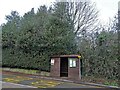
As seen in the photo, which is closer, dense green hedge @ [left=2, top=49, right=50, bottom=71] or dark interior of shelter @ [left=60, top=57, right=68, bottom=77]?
dark interior of shelter @ [left=60, top=57, right=68, bottom=77]

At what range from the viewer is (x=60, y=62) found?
50.8ft

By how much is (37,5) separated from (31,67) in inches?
334

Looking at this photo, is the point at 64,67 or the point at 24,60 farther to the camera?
the point at 24,60

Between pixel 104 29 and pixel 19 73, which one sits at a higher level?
pixel 104 29

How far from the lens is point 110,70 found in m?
13.9

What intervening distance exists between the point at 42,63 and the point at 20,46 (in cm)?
244

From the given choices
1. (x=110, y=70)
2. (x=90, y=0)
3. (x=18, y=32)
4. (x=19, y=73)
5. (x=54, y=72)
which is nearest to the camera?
(x=110, y=70)

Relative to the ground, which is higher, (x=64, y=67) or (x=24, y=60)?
(x=24, y=60)

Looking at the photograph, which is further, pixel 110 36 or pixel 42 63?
pixel 42 63

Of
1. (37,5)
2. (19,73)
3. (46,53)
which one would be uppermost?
(37,5)

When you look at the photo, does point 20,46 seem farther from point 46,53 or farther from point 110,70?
point 110,70

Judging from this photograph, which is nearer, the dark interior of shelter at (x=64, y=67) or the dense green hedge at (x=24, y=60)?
the dark interior of shelter at (x=64, y=67)

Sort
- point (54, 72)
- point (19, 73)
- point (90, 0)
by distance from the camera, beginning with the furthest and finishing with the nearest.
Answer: point (90, 0)
point (19, 73)
point (54, 72)

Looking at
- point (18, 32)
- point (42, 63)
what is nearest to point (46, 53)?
point (42, 63)
